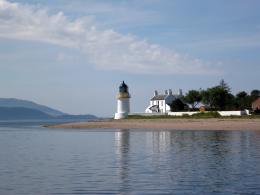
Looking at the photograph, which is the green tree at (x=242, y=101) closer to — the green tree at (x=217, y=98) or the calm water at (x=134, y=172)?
the green tree at (x=217, y=98)

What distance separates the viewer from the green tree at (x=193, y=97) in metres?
98.2

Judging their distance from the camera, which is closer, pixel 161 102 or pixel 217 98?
pixel 217 98

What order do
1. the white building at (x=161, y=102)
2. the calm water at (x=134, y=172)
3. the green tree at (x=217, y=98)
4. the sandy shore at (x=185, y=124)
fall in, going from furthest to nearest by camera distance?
the white building at (x=161, y=102) < the green tree at (x=217, y=98) < the sandy shore at (x=185, y=124) < the calm water at (x=134, y=172)

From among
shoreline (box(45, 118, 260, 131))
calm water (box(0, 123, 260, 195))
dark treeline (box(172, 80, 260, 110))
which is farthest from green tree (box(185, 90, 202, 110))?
calm water (box(0, 123, 260, 195))

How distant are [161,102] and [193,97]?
39.1ft

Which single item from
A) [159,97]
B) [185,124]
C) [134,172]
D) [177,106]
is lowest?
[134,172]

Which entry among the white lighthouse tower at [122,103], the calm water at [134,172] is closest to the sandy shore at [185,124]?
the white lighthouse tower at [122,103]

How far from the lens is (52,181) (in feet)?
73.5

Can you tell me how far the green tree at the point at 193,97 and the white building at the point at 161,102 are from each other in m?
6.30

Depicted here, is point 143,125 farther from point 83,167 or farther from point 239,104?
point 83,167

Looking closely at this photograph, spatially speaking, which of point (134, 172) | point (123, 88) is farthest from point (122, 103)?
point (134, 172)

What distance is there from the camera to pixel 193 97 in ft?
323

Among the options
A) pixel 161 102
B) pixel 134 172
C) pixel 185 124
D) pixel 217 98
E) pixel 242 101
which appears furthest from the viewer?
pixel 161 102

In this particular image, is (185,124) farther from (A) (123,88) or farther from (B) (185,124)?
(A) (123,88)
